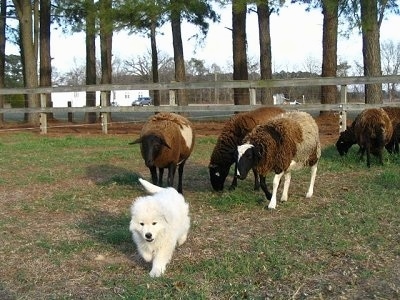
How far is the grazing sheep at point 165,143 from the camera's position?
830 cm

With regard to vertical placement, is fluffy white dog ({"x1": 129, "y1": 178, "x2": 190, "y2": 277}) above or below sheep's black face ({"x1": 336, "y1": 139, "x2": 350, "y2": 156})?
below

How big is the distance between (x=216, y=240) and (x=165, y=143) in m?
2.63

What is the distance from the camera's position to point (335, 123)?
18.3 m

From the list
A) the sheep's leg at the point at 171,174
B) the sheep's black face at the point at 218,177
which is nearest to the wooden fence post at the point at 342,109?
the sheep's black face at the point at 218,177

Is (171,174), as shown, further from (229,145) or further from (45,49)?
(45,49)

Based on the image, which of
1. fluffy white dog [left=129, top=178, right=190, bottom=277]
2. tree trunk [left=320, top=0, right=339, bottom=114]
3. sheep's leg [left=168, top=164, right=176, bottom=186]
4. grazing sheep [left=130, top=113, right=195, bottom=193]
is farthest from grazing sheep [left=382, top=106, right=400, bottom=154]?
tree trunk [left=320, top=0, right=339, bottom=114]

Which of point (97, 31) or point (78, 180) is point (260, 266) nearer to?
point (78, 180)

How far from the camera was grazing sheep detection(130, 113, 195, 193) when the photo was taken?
327 inches

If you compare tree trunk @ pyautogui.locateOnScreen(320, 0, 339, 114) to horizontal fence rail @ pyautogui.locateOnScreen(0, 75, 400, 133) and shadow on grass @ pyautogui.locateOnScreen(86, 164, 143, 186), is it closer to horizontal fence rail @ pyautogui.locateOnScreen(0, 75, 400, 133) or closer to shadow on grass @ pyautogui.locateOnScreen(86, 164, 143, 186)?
horizontal fence rail @ pyautogui.locateOnScreen(0, 75, 400, 133)

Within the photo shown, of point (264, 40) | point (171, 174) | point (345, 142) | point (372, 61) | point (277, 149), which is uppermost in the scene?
point (264, 40)

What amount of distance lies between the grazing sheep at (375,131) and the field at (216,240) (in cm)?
39

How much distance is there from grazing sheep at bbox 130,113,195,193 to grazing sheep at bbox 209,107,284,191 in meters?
0.53

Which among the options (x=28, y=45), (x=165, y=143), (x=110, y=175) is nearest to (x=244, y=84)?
(x=110, y=175)

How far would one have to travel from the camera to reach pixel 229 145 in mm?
9203
